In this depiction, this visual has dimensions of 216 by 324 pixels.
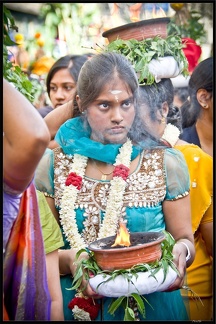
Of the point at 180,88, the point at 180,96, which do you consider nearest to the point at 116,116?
the point at 180,88

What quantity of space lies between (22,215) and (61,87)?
1831 millimetres

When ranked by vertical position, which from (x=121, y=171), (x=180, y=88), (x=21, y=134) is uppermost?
(x=180, y=88)

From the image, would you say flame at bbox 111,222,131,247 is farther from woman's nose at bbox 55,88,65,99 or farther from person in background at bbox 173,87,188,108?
woman's nose at bbox 55,88,65,99

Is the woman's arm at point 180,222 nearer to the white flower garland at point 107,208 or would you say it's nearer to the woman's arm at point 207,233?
the white flower garland at point 107,208

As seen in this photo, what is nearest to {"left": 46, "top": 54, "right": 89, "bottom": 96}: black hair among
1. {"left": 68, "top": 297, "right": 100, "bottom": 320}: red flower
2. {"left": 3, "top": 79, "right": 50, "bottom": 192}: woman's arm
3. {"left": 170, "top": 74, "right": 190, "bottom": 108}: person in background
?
{"left": 170, "top": 74, "right": 190, "bottom": 108}: person in background

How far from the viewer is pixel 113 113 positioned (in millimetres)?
3436

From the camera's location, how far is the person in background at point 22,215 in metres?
2.56

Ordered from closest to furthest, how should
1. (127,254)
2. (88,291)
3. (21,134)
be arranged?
1. (21,134)
2. (127,254)
3. (88,291)

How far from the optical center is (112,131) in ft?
11.4

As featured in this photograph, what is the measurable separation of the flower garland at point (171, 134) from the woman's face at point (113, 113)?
17.6 inches

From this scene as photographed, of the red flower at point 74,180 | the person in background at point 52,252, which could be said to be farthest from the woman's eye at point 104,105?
the person in background at point 52,252

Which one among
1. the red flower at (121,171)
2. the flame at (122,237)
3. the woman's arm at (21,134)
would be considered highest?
the woman's arm at (21,134)

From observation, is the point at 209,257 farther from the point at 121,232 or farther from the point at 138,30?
the point at 138,30

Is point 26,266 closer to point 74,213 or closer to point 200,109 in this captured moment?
point 74,213
